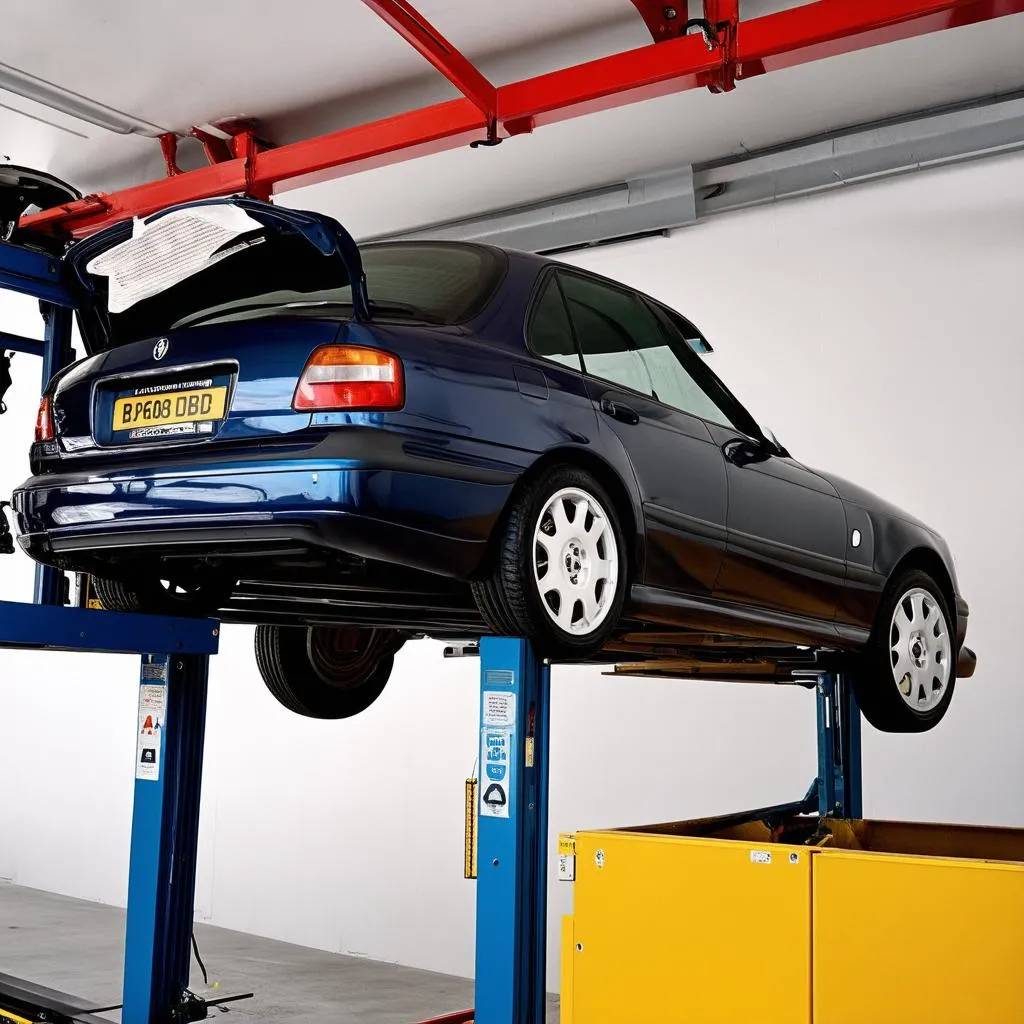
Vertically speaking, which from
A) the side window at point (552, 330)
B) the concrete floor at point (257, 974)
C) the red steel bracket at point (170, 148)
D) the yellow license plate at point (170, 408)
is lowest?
the concrete floor at point (257, 974)

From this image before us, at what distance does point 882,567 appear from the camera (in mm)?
4473

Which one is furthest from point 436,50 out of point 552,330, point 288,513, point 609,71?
point 288,513

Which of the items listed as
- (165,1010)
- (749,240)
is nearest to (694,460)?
(165,1010)

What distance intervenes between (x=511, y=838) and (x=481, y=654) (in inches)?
16.9

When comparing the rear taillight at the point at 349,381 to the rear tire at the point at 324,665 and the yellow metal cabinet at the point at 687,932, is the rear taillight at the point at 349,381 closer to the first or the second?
the yellow metal cabinet at the point at 687,932

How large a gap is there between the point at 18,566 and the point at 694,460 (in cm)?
884

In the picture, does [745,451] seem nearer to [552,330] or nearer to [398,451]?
[552,330]

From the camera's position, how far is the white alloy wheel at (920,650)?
4.52m

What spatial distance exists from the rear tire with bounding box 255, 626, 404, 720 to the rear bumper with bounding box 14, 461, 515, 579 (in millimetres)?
1697

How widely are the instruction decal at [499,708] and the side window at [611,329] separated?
95 cm

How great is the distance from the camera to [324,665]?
4.91 meters

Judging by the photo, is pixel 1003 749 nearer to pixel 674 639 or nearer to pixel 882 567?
pixel 882 567

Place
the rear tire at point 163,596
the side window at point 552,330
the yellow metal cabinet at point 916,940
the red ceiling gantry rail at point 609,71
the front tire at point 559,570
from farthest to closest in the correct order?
the red ceiling gantry rail at point 609,71
the rear tire at point 163,596
the side window at point 552,330
the front tire at point 559,570
the yellow metal cabinet at point 916,940

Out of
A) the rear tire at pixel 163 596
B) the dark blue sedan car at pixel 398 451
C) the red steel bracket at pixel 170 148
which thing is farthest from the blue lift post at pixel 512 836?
the red steel bracket at pixel 170 148
